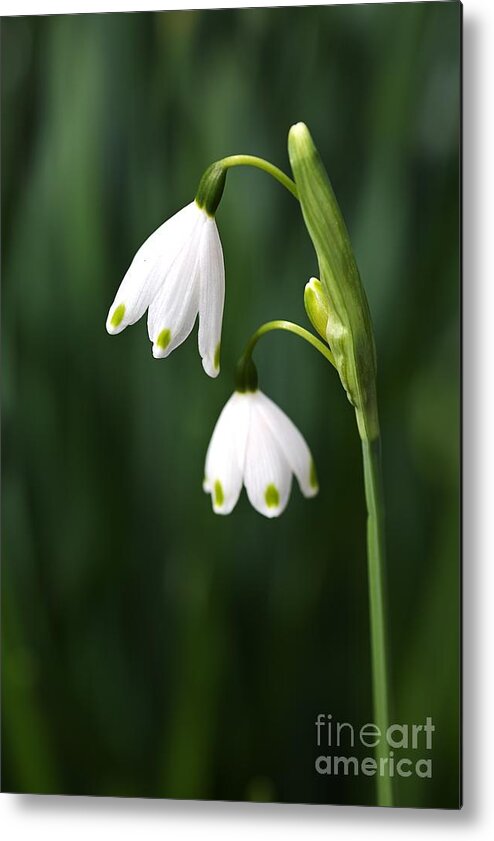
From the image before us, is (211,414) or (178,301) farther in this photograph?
(211,414)

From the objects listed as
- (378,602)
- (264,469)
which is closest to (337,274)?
(264,469)

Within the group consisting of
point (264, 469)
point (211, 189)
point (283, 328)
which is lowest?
point (264, 469)

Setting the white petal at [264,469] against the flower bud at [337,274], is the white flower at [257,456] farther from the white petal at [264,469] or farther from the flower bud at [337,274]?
the flower bud at [337,274]

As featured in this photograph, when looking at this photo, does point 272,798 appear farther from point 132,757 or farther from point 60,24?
point 60,24

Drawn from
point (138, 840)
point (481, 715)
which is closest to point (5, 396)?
point (138, 840)

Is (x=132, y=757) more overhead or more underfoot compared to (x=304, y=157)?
more underfoot

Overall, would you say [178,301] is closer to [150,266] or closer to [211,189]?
[150,266]
